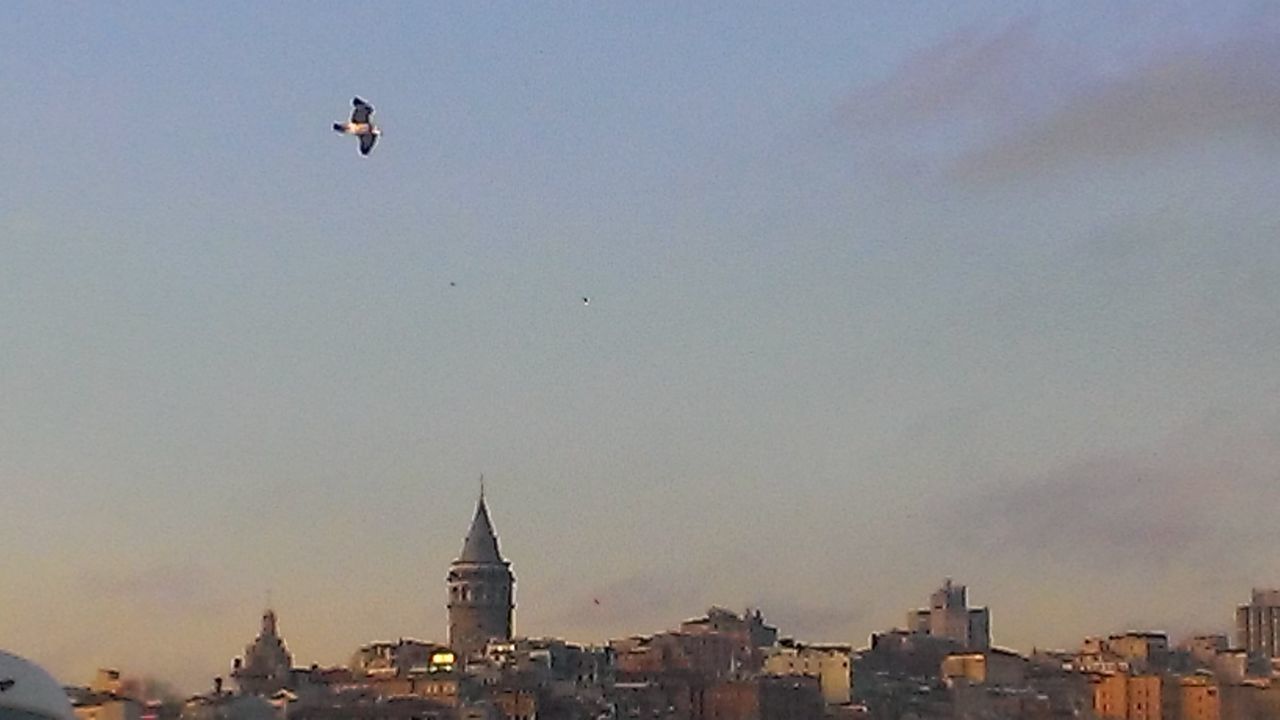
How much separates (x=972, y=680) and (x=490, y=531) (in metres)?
37.1

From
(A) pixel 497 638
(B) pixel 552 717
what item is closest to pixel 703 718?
(B) pixel 552 717

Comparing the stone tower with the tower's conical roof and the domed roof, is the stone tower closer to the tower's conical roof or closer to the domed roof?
the tower's conical roof

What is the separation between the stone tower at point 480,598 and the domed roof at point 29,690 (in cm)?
9535

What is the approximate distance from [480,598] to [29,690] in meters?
99.1

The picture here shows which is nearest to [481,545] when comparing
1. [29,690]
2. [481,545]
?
[481,545]

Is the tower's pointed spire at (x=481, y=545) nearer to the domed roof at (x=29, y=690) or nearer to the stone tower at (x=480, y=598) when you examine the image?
the stone tower at (x=480, y=598)

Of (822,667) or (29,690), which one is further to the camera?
(822,667)

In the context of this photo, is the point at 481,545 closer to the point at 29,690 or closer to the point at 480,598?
the point at 480,598

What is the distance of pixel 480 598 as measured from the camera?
628 ft

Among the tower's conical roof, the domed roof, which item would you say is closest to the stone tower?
the tower's conical roof

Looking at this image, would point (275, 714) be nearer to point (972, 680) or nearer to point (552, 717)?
point (552, 717)

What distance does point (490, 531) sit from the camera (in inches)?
7761

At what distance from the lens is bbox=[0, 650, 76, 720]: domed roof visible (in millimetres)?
91625

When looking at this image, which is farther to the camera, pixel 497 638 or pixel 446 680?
pixel 497 638
